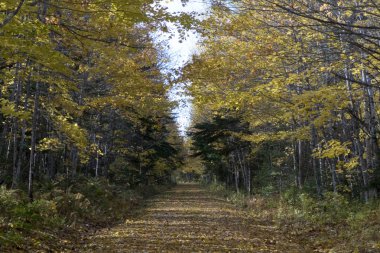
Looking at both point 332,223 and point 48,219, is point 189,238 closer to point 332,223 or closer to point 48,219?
point 48,219

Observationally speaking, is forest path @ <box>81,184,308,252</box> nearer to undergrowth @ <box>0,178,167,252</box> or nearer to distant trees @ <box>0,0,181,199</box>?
undergrowth @ <box>0,178,167,252</box>

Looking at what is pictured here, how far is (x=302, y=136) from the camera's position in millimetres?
15445

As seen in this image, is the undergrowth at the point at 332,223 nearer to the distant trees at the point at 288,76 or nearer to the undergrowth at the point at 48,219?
the distant trees at the point at 288,76

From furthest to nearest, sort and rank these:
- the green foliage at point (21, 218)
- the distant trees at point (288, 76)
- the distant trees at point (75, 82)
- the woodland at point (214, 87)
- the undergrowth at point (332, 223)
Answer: the distant trees at point (288, 76) → the undergrowth at point (332, 223) → the distant trees at point (75, 82) → the woodland at point (214, 87) → the green foliage at point (21, 218)

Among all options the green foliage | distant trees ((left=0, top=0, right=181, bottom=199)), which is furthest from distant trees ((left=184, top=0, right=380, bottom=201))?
the green foliage

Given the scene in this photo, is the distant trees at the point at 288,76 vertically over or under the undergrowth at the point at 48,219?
over

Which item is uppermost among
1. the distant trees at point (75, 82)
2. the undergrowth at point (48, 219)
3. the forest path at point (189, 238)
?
the distant trees at point (75, 82)

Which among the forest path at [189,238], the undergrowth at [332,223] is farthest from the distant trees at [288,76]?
the forest path at [189,238]

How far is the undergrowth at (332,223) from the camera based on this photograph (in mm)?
7664

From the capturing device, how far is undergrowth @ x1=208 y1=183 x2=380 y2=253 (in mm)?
7664

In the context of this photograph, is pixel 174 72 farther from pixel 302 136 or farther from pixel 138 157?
pixel 138 157

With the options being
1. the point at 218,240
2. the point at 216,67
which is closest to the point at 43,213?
the point at 218,240

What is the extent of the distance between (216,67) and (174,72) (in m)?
1.62

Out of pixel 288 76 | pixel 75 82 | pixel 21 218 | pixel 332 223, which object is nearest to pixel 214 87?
pixel 288 76
